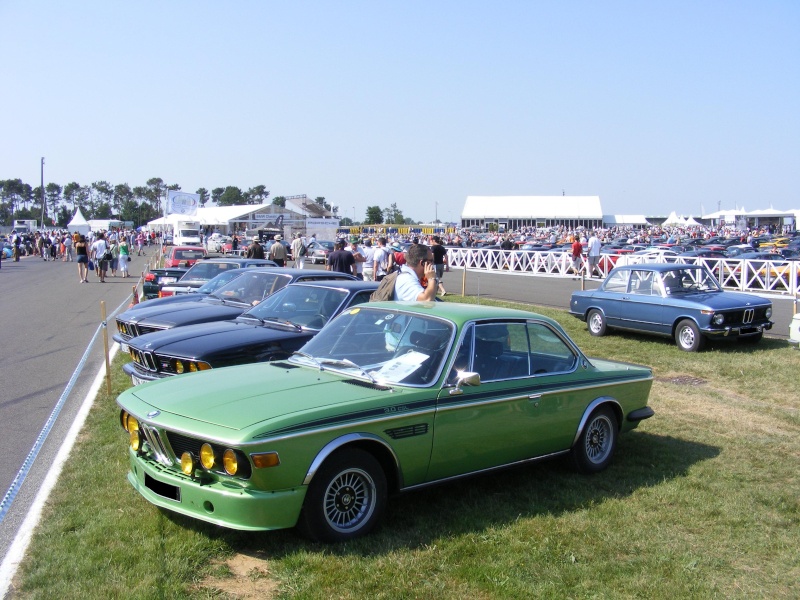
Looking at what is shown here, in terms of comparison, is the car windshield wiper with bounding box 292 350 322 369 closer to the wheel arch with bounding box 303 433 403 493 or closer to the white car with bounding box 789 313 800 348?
the wheel arch with bounding box 303 433 403 493

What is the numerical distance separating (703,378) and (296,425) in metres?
7.79

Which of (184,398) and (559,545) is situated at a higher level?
(184,398)

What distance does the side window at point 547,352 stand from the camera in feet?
18.9

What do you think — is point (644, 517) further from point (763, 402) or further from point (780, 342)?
point (780, 342)

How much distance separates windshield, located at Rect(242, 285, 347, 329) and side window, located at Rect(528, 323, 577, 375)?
9.10ft

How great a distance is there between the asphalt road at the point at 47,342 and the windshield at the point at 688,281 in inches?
74.9

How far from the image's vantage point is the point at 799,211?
9394 centimetres

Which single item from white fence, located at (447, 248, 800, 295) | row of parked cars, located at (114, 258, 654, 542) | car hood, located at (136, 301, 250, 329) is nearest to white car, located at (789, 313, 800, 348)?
row of parked cars, located at (114, 258, 654, 542)

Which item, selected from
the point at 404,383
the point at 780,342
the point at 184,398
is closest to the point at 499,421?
the point at 404,383

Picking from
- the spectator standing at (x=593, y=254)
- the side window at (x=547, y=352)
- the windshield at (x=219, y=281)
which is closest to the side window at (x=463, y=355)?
the side window at (x=547, y=352)

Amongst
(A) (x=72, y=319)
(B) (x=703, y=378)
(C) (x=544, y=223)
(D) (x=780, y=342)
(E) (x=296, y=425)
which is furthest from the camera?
(C) (x=544, y=223)

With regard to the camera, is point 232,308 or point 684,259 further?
point 684,259

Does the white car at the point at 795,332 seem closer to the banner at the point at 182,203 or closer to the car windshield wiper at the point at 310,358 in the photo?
the car windshield wiper at the point at 310,358

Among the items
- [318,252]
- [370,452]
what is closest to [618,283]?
[370,452]
